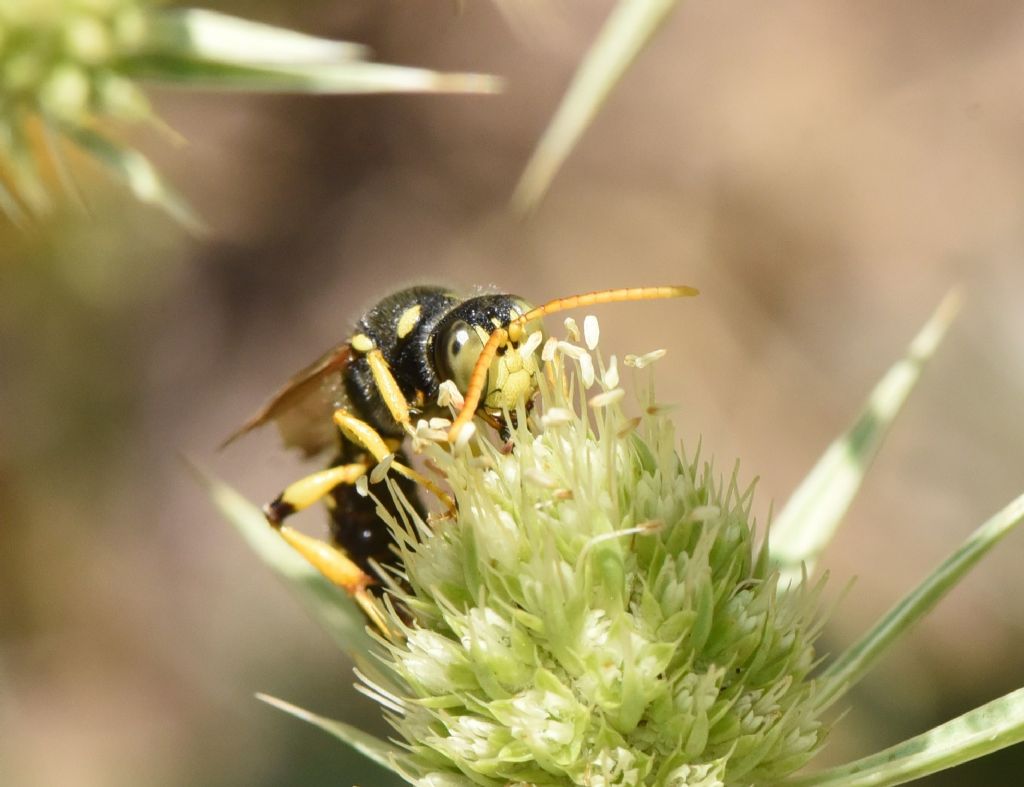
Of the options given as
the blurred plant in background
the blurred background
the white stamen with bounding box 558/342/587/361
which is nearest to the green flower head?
the white stamen with bounding box 558/342/587/361

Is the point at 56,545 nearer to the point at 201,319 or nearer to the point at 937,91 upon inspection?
the point at 201,319

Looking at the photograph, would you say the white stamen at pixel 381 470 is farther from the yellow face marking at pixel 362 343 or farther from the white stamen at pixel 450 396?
the yellow face marking at pixel 362 343

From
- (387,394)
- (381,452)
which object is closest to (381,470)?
(381,452)

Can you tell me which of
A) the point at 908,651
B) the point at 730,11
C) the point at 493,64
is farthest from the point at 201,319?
the point at 908,651

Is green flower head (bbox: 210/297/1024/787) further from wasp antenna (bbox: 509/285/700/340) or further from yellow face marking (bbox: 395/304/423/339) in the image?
yellow face marking (bbox: 395/304/423/339)

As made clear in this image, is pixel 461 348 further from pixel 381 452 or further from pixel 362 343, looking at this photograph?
pixel 362 343

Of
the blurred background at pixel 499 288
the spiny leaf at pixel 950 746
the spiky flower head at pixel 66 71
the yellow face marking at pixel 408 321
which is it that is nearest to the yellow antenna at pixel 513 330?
the yellow face marking at pixel 408 321
